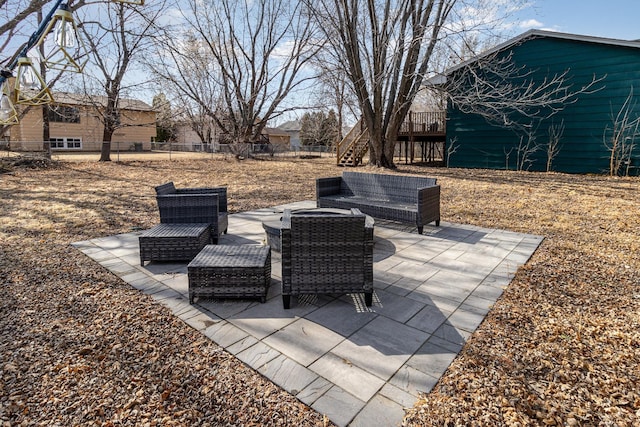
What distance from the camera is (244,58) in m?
19.5

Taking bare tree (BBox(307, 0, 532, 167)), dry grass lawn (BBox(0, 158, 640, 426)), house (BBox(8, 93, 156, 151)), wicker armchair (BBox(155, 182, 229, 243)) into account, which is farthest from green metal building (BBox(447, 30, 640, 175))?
house (BBox(8, 93, 156, 151))

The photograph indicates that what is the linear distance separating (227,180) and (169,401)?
9.87 metres

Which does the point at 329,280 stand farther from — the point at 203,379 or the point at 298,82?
the point at 298,82

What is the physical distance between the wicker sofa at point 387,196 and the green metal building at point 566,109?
23.8 ft

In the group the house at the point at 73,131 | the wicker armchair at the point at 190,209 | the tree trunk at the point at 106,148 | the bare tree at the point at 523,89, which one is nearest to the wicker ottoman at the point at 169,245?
the wicker armchair at the point at 190,209

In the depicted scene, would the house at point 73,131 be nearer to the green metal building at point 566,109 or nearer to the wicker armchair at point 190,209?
the green metal building at point 566,109

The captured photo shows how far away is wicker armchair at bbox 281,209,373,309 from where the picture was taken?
269 cm

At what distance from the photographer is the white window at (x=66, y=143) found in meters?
27.0

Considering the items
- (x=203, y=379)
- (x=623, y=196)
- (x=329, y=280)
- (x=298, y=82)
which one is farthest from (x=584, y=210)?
(x=298, y=82)

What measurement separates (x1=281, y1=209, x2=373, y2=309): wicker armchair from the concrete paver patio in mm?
223

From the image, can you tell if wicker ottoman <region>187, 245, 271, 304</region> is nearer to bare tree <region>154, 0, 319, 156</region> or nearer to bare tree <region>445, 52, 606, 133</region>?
bare tree <region>445, 52, 606, 133</region>

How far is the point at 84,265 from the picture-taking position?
3844 millimetres

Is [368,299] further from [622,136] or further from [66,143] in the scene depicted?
[66,143]

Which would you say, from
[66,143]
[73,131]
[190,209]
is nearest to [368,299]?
[190,209]
